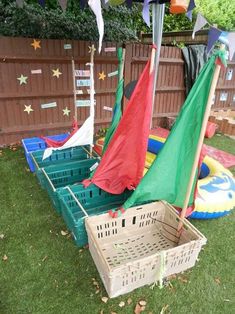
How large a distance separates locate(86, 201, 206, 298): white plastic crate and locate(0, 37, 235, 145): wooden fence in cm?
352

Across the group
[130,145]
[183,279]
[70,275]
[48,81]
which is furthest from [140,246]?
[48,81]

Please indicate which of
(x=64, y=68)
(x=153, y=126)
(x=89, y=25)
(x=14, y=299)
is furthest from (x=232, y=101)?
(x=14, y=299)

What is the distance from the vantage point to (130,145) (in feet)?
8.54

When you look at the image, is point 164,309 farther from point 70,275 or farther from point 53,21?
point 53,21

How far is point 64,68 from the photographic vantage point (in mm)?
5094

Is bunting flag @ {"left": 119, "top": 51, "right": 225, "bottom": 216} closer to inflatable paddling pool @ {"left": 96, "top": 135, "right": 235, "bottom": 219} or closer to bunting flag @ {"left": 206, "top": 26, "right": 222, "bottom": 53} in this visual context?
bunting flag @ {"left": 206, "top": 26, "right": 222, "bottom": 53}

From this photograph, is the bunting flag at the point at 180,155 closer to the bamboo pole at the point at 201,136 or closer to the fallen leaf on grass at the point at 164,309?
the bamboo pole at the point at 201,136

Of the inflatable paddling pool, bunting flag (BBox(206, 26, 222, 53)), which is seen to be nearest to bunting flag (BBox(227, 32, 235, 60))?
bunting flag (BBox(206, 26, 222, 53))

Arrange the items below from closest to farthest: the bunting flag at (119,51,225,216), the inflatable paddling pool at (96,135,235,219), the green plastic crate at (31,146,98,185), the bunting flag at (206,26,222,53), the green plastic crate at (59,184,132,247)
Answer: the bunting flag at (119,51,225,216) → the bunting flag at (206,26,222,53) → the green plastic crate at (59,184,132,247) → the inflatable paddling pool at (96,135,235,219) → the green plastic crate at (31,146,98,185)

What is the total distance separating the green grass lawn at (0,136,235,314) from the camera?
2.05 meters

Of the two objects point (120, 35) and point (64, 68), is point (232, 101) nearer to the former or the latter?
point (120, 35)

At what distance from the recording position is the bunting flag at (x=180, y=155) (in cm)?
196

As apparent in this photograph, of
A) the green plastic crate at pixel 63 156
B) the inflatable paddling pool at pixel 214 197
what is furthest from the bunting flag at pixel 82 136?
the inflatable paddling pool at pixel 214 197

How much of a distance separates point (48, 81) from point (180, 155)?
3.88 metres
